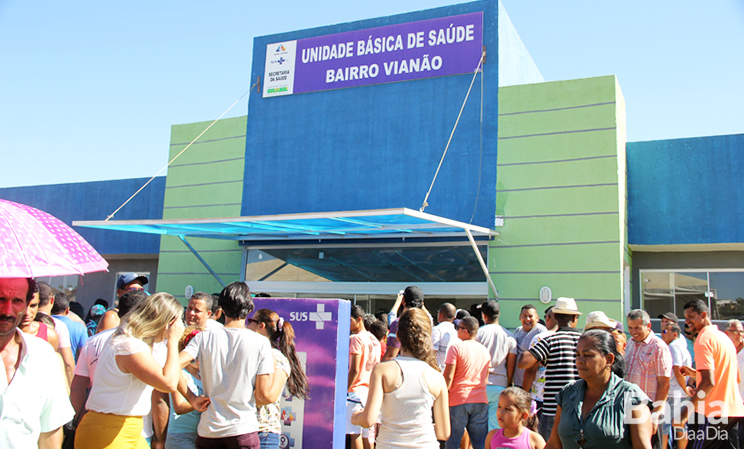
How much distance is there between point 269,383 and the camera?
404 cm

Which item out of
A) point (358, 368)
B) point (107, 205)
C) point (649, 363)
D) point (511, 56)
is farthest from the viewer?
point (107, 205)

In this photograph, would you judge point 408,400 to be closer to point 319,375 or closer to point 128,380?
point 128,380

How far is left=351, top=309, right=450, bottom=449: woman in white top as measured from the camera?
3893 mm

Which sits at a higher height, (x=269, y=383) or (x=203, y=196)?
(x=203, y=196)

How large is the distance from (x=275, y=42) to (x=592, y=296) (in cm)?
990

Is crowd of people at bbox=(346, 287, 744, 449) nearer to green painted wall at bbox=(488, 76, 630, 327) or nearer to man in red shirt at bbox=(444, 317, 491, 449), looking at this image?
man in red shirt at bbox=(444, 317, 491, 449)

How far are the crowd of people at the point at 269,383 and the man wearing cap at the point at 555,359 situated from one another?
0.01m

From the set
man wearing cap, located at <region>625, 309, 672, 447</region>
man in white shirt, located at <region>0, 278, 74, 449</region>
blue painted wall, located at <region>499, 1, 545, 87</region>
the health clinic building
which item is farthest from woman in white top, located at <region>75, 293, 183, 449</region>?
blue painted wall, located at <region>499, 1, 545, 87</region>

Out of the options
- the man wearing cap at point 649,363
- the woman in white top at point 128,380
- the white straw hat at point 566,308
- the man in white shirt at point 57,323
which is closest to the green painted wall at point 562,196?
the man wearing cap at point 649,363

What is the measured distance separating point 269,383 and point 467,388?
2.62 metres

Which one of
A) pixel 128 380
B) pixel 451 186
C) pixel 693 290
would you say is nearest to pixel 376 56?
pixel 451 186

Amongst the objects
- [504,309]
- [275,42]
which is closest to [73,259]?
[504,309]

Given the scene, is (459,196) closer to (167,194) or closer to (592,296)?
(592,296)

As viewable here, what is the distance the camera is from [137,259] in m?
17.8
